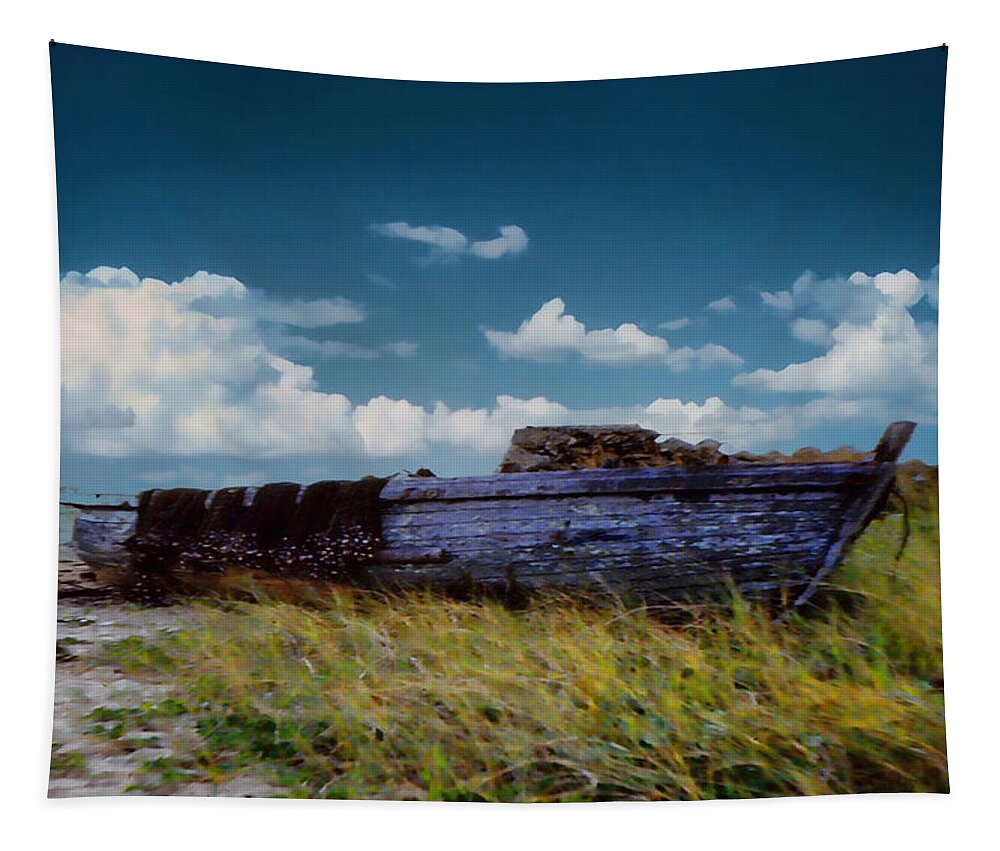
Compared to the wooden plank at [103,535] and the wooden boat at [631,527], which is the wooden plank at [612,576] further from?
the wooden plank at [103,535]

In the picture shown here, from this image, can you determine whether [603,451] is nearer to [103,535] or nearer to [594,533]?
[594,533]

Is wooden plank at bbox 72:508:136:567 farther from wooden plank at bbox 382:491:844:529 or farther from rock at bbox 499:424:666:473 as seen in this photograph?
rock at bbox 499:424:666:473

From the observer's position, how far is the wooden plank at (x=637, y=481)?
2305 millimetres

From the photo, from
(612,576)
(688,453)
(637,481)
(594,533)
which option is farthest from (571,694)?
(688,453)

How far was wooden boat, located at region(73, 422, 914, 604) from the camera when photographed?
7.54ft

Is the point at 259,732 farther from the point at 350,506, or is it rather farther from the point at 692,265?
the point at 692,265

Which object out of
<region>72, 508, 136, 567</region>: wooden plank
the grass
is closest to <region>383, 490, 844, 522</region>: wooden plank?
the grass

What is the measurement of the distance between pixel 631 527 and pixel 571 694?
0.49 metres

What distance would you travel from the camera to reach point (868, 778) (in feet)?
7.18

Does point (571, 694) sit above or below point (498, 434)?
below

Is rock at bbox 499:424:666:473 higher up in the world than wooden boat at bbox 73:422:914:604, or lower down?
higher up

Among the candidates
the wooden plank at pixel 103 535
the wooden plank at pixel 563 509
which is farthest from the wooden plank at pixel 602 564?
the wooden plank at pixel 103 535

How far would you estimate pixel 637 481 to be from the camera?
7.66 feet

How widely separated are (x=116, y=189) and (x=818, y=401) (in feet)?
6.74
